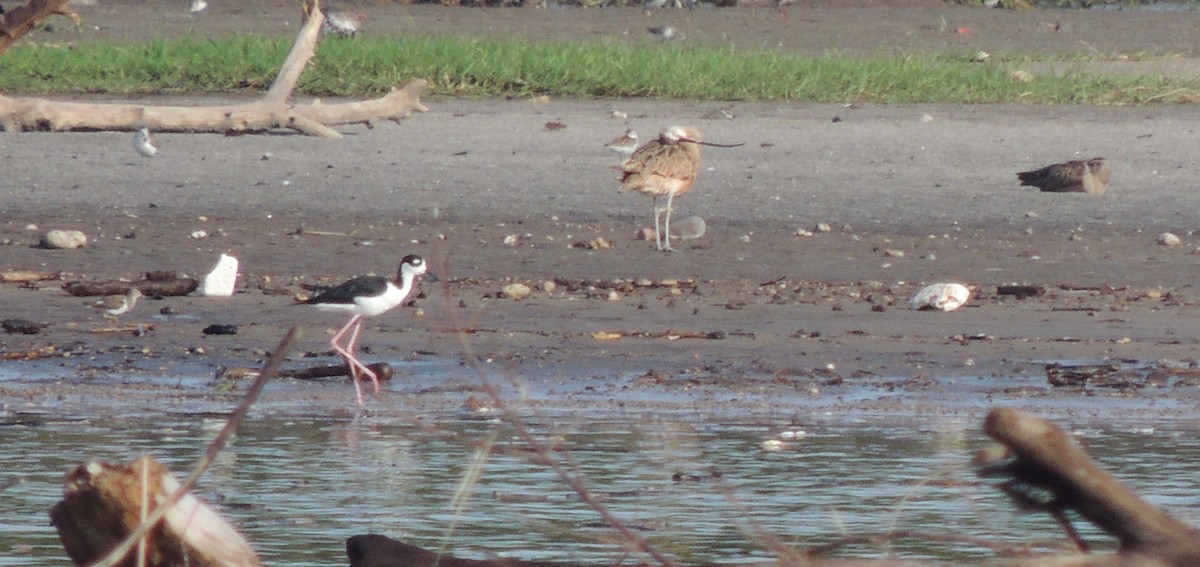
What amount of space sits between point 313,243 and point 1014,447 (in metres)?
8.42

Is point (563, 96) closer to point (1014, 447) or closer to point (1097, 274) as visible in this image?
point (1097, 274)

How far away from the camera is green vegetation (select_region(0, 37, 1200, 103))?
15.3 metres

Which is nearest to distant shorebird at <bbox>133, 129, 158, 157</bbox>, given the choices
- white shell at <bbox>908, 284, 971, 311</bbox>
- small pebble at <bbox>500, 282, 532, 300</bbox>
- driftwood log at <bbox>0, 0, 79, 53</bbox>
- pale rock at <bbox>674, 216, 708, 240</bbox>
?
pale rock at <bbox>674, 216, 708, 240</bbox>

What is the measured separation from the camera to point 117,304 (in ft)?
29.5

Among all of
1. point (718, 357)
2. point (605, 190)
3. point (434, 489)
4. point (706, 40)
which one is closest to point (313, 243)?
point (605, 190)

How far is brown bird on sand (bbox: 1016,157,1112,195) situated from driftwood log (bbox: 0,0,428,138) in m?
3.94

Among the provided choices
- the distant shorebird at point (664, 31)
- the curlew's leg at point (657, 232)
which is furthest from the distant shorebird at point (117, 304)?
the distant shorebird at point (664, 31)

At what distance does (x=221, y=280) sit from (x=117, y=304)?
513 mm

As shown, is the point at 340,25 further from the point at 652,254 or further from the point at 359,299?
the point at 359,299

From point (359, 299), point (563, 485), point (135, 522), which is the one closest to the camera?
point (135, 522)

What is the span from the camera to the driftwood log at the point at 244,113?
39.4ft

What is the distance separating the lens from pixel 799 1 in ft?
73.9

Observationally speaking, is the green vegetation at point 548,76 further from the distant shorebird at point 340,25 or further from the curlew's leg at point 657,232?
the curlew's leg at point 657,232

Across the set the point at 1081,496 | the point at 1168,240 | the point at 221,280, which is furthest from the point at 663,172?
the point at 1081,496
